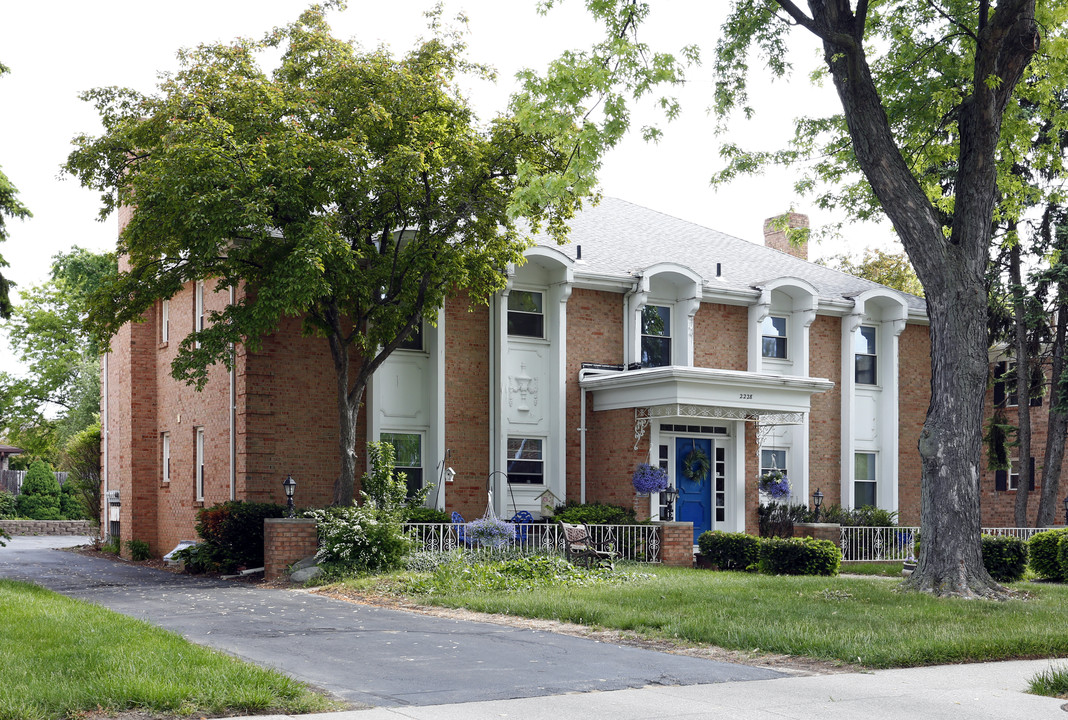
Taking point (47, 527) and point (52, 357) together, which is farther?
point (52, 357)

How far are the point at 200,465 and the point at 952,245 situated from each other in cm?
1680

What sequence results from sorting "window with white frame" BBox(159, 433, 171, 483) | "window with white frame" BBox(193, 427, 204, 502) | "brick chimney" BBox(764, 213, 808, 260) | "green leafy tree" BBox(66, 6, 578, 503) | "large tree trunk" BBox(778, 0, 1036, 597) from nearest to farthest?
1. "large tree trunk" BBox(778, 0, 1036, 597)
2. "green leafy tree" BBox(66, 6, 578, 503)
3. "window with white frame" BBox(193, 427, 204, 502)
4. "window with white frame" BBox(159, 433, 171, 483)
5. "brick chimney" BBox(764, 213, 808, 260)

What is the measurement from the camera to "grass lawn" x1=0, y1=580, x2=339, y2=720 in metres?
7.15

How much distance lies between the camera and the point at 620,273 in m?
24.7

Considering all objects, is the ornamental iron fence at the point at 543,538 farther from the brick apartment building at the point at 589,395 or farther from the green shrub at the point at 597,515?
the brick apartment building at the point at 589,395

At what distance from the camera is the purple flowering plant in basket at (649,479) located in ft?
74.1

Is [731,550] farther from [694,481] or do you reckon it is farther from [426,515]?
[426,515]

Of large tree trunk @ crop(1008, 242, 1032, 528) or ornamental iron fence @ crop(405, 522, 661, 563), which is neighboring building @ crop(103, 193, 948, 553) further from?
large tree trunk @ crop(1008, 242, 1032, 528)

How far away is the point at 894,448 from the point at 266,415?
16.3 meters

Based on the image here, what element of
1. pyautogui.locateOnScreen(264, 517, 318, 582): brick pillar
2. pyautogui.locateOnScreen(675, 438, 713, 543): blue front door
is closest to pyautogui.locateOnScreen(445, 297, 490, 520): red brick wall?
pyautogui.locateOnScreen(675, 438, 713, 543): blue front door

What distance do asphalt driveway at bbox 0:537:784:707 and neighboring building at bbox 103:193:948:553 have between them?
265 inches

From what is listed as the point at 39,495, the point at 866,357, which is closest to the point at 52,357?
the point at 39,495

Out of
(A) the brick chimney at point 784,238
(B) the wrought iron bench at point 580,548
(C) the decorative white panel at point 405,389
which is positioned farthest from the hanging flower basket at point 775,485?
(A) the brick chimney at point 784,238

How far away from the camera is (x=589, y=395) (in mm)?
24531
